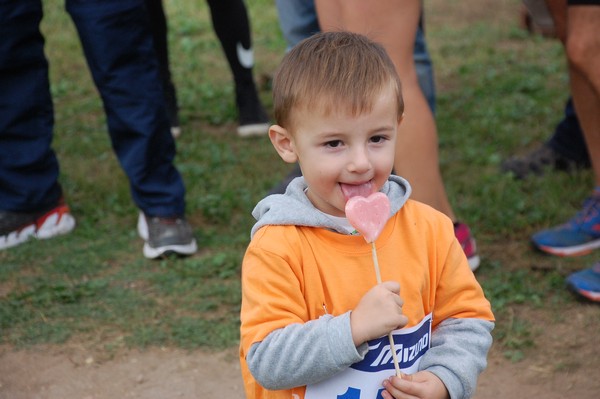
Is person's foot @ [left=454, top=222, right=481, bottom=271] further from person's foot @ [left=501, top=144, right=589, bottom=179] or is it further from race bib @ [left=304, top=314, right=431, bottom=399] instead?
race bib @ [left=304, top=314, right=431, bottom=399]

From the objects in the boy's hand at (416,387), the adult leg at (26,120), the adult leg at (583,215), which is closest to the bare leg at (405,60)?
the adult leg at (583,215)

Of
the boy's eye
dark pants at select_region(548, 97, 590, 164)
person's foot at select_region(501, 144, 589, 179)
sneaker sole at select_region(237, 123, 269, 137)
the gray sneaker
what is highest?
the boy's eye

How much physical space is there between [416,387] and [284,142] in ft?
1.86

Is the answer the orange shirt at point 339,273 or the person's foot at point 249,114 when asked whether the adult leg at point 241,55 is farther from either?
the orange shirt at point 339,273

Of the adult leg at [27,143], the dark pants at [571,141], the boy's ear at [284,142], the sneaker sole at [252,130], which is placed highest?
the boy's ear at [284,142]

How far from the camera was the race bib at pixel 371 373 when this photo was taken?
6.15 ft

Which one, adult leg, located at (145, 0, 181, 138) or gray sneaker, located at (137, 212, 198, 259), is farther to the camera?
adult leg, located at (145, 0, 181, 138)

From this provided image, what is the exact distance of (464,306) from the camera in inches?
78.2

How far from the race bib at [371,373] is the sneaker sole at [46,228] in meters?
2.23

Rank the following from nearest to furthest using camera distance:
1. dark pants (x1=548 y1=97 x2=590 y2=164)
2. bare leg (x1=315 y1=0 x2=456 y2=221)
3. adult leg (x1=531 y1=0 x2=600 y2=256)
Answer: bare leg (x1=315 y1=0 x2=456 y2=221) < adult leg (x1=531 y1=0 x2=600 y2=256) < dark pants (x1=548 y1=97 x2=590 y2=164)

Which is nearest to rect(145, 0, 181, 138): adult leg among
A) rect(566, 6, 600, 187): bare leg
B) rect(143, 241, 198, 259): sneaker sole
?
rect(143, 241, 198, 259): sneaker sole

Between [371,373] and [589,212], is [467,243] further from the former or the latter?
[371,373]

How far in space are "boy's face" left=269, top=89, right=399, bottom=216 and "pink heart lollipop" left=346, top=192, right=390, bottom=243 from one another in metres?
0.04

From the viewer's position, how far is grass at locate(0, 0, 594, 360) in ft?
10.3
